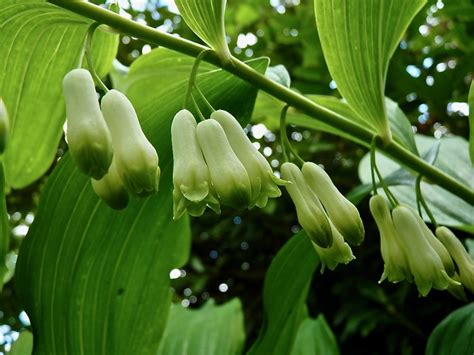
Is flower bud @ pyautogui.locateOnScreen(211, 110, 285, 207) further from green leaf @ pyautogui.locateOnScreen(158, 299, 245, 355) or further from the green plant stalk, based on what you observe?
green leaf @ pyautogui.locateOnScreen(158, 299, 245, 355)

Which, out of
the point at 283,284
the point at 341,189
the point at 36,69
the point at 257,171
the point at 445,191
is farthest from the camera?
the point at 341,189

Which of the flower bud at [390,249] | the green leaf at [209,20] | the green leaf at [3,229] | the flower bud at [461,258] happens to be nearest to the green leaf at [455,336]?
the flower bud at [461,258]

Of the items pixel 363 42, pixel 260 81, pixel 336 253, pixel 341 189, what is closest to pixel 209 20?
pixel 260 81

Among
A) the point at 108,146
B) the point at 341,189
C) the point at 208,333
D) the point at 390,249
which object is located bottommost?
the point at 341,189

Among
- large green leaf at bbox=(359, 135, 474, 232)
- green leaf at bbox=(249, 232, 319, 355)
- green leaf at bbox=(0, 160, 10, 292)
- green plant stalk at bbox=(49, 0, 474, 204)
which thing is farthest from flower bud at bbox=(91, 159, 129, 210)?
large green leaf at bbox=(359, 135, 474, 232)

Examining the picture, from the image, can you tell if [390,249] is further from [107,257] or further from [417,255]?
[107,257]

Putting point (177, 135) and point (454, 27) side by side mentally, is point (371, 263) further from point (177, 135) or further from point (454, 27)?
point (177, 135)

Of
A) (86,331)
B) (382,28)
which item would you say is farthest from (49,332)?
(382,28)
